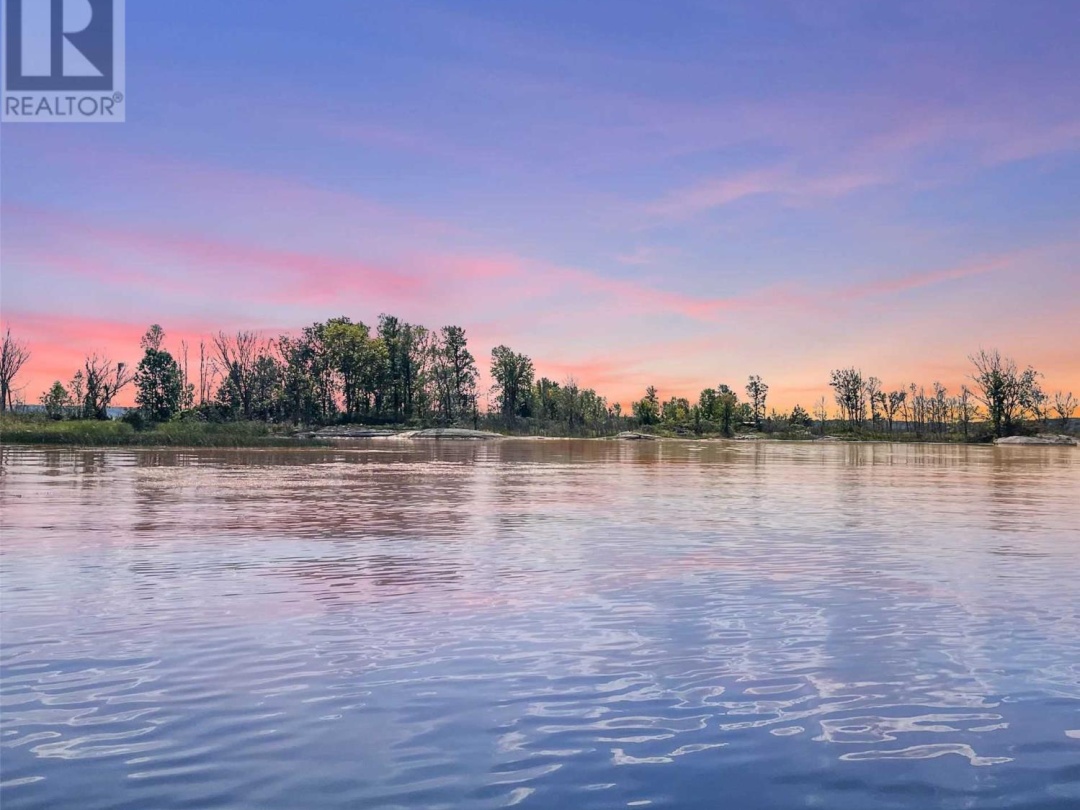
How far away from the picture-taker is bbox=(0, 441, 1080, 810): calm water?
5480 mm

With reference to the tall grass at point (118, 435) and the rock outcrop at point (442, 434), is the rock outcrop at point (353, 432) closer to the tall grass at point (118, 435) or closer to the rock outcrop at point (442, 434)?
the rock outcrop at point (442, 434)

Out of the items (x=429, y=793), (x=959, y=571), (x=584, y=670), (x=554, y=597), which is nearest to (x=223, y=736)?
(x=429, y=793)

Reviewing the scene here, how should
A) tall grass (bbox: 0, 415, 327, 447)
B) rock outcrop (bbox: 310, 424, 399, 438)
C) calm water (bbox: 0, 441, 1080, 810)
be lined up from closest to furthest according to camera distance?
1. calm water (bbox: 0, 441, 1080, 810)
2. tall grass (bbox: 0, 415, 327, 447)
3. rock outcrop (bbox: 310, 424, 399, 438)

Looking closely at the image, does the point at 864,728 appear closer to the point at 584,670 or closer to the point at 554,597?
the point at 584,670

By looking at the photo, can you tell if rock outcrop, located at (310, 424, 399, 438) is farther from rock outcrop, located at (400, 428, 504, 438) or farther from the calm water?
the calm water

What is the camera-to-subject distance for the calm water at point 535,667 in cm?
548

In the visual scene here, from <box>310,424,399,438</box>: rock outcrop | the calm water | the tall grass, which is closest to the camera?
the calm water

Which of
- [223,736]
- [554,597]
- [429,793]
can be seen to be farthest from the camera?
[554,597]

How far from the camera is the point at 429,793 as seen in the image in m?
5.27

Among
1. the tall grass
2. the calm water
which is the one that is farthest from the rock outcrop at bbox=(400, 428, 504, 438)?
the calm water

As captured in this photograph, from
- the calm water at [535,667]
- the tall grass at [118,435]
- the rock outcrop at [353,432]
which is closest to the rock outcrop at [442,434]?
the rock outcrop at [353,432]

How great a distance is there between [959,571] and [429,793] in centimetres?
1098

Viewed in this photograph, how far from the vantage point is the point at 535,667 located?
7.88m

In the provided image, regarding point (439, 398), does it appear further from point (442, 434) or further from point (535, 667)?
point (535, 667)
